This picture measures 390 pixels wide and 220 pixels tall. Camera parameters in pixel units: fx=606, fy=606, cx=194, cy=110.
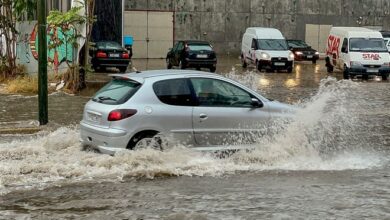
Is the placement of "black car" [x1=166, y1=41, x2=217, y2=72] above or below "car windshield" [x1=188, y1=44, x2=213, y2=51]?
below

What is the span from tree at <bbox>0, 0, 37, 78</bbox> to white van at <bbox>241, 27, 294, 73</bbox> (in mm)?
13036

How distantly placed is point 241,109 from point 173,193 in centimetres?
246

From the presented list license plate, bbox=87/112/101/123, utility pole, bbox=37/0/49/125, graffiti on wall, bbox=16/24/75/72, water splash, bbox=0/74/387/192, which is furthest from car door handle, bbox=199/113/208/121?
graffiti on wall, bbox=16/24/75/72

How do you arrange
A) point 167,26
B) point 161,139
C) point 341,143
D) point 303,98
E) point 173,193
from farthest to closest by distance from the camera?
1. point 167,26
2. point 303,98
3. point 341,143
4. point 161,139
5. point 173,193

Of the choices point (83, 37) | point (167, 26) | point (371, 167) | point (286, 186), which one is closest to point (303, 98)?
point (83, 37)

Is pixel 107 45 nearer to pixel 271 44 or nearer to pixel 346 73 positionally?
pixel 271 44

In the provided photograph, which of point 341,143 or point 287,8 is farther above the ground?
point 287,8

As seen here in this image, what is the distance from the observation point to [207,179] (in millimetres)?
8891

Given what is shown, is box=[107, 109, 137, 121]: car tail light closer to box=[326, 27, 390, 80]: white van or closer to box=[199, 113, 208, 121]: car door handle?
box=[199, 113, 208, 121]: car door handle

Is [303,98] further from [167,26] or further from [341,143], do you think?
[167,26]

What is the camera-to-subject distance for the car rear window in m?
9.55

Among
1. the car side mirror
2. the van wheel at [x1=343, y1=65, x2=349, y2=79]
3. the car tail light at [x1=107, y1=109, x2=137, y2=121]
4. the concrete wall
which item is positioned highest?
the concrete wall

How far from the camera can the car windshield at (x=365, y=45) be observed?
1141 inches

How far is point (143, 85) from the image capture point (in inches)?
381
